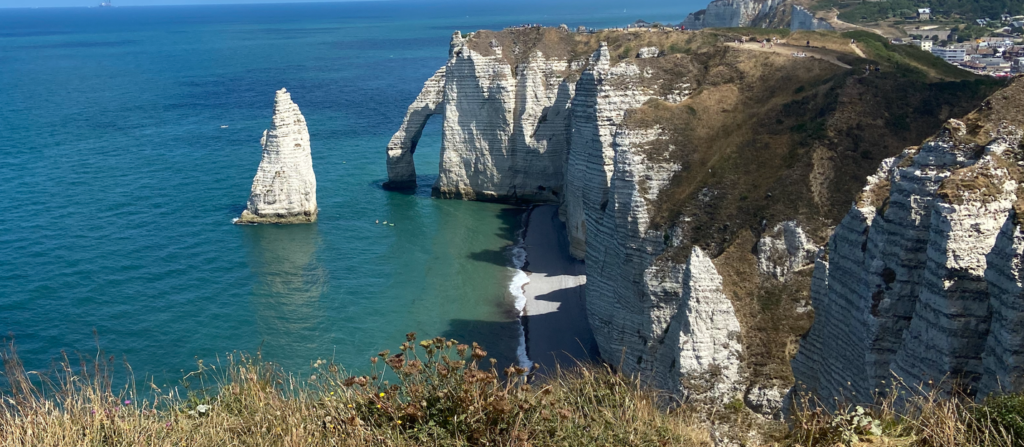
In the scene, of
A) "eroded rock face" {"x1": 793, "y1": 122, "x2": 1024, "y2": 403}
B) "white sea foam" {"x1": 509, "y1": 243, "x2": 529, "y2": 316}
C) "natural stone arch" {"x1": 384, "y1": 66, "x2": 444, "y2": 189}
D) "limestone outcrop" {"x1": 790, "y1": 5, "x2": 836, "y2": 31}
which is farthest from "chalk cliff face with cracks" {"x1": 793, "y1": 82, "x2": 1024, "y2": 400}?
"limestone outcrop" {"x1": 790, "y1": 5, "x2": 836, "y2": 31}

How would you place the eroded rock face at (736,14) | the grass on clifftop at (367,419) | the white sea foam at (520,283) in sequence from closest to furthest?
the grass on clifftop at (367,419), the white sea foam at (520,283), the eroded rock face at (736,14)

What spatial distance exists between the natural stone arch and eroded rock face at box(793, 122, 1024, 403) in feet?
148

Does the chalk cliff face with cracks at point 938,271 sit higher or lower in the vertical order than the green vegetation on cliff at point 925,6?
lower

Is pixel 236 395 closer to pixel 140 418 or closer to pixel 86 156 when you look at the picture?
pixel 140 418

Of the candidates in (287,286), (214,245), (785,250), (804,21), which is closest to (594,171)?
(785,250)

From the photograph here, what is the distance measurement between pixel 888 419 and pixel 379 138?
231ft

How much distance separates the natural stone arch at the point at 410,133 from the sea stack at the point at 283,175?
9.96 meters

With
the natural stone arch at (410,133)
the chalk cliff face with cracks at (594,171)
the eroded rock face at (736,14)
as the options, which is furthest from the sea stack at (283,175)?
the eroded rock face at (736,14)

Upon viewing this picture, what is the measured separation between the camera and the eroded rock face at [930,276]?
539 inches

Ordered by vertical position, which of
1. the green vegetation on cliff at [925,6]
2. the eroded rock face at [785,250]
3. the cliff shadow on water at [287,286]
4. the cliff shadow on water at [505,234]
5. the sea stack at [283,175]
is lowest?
the cliff shadow on water at [505,234]

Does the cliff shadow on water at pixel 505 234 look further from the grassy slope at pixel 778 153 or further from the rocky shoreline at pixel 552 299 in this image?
the grassy slope at pixel 778 153

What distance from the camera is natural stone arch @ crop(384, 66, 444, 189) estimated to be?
61.6 metres

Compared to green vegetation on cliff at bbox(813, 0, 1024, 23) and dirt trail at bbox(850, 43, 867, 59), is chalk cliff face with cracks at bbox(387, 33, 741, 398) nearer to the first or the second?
dirt trail at bbox(850, 43, 867, 59)

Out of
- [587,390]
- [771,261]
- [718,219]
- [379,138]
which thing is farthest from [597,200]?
[379,138]
